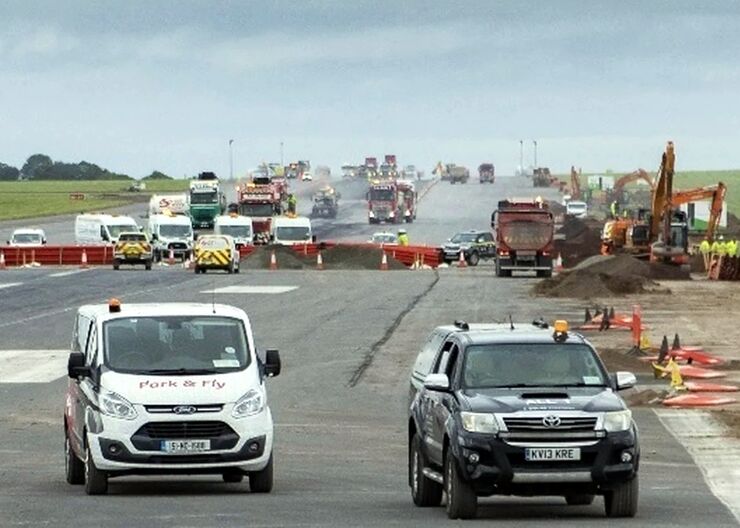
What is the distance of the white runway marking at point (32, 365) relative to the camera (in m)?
A: 38.9

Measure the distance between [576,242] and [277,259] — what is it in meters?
25.9

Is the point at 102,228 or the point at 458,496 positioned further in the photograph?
the point at 102,228

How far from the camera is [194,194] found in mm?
116875

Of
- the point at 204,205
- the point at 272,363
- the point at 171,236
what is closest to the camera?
the point at 272,363

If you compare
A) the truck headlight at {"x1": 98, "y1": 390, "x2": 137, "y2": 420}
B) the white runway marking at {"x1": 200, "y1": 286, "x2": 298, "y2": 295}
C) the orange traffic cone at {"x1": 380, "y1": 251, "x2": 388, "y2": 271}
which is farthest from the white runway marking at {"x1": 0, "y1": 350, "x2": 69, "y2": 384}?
the orange traffic cone at {"x1": 380, "y1": 251, "x2": 388, "y2": 271}

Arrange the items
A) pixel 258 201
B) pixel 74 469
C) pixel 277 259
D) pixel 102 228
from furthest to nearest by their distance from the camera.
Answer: pixel 258 201 < pixel 102 228 < pixel 277 259 < pixel 74 469

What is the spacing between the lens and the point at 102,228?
4050 inches

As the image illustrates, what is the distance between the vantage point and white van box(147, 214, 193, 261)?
100 m

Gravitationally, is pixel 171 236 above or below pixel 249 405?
below

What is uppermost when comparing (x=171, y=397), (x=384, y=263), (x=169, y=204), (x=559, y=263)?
(x=171, y=397)

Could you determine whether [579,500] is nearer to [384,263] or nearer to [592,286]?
[592,286]

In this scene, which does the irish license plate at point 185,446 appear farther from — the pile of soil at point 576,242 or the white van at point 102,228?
the white van at point 102,228

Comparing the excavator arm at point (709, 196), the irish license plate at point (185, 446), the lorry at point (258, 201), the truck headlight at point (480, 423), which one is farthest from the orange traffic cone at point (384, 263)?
the truck headlight at point (480, 423)

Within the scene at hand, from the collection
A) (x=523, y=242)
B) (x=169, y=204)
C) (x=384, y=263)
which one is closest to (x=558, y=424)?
(x=523, y=242)
